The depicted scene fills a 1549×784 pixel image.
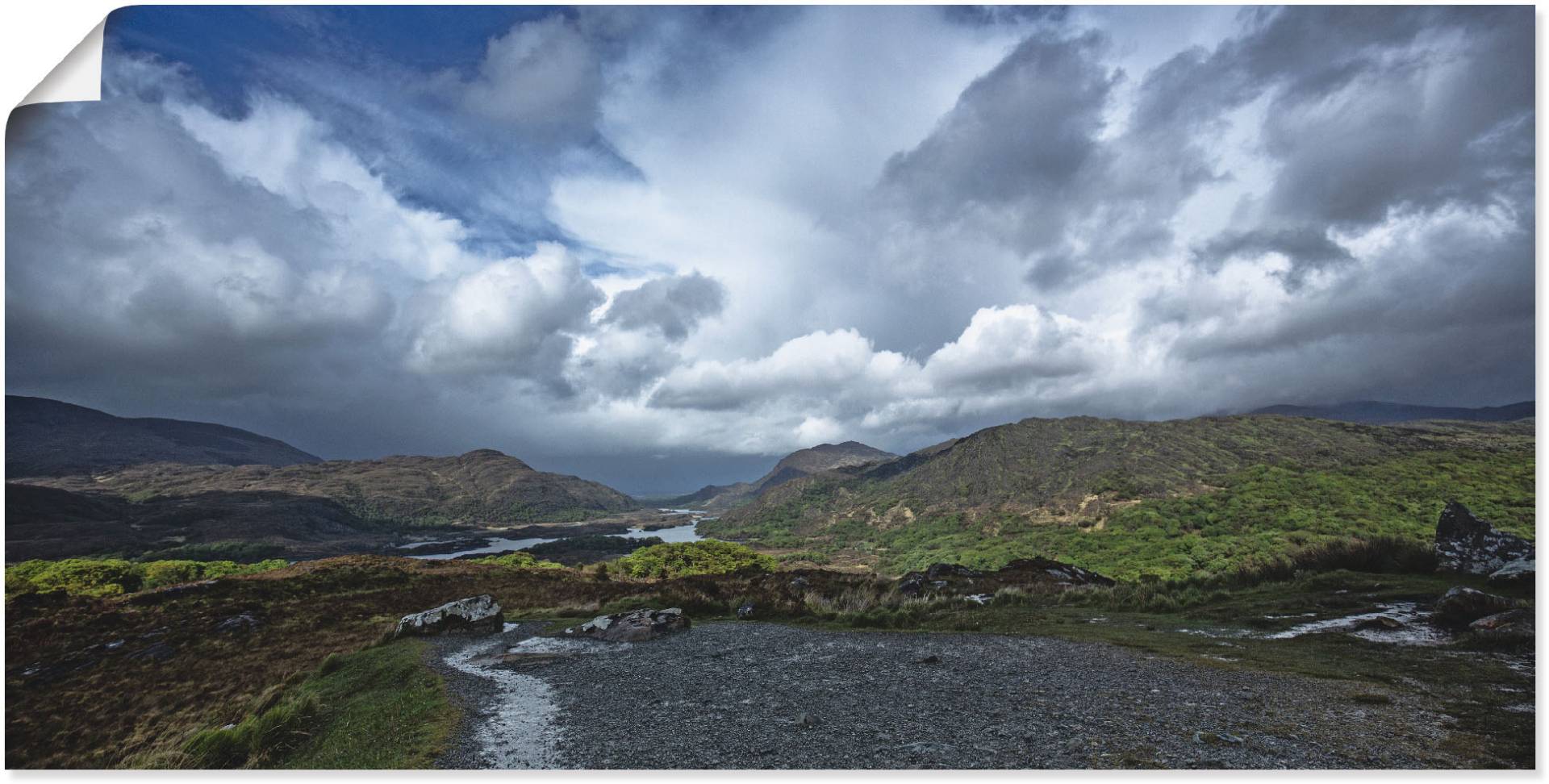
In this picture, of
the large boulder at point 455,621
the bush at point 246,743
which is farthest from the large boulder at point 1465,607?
the large boulder at point 455,621

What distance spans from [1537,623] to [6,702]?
78.5 feet

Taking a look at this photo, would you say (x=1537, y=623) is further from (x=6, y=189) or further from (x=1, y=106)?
(x=6, y=189)

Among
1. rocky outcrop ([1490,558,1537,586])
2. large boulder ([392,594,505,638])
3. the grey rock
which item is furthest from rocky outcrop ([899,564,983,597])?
the grey rock

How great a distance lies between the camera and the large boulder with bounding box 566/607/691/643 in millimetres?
13790

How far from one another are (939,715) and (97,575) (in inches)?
1371

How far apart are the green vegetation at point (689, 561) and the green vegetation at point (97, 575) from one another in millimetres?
20272

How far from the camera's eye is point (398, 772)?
6.64 metres

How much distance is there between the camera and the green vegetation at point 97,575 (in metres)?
20.4

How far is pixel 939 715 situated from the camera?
6785 millimetres

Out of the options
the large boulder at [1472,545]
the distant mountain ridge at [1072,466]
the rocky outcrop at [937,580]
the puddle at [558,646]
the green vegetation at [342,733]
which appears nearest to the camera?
the green vegetation at [342,733]

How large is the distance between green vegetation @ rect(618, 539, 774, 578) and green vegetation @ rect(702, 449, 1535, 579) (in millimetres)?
22976

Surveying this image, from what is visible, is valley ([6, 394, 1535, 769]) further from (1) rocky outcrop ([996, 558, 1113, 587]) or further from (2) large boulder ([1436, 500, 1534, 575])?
(1) rocky outcrop ([996, 558, 1113, 587])

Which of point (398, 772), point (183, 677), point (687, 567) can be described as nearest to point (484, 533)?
point (687, 567)

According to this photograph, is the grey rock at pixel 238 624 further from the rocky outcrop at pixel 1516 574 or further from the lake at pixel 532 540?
the lake at pixel 532 540
